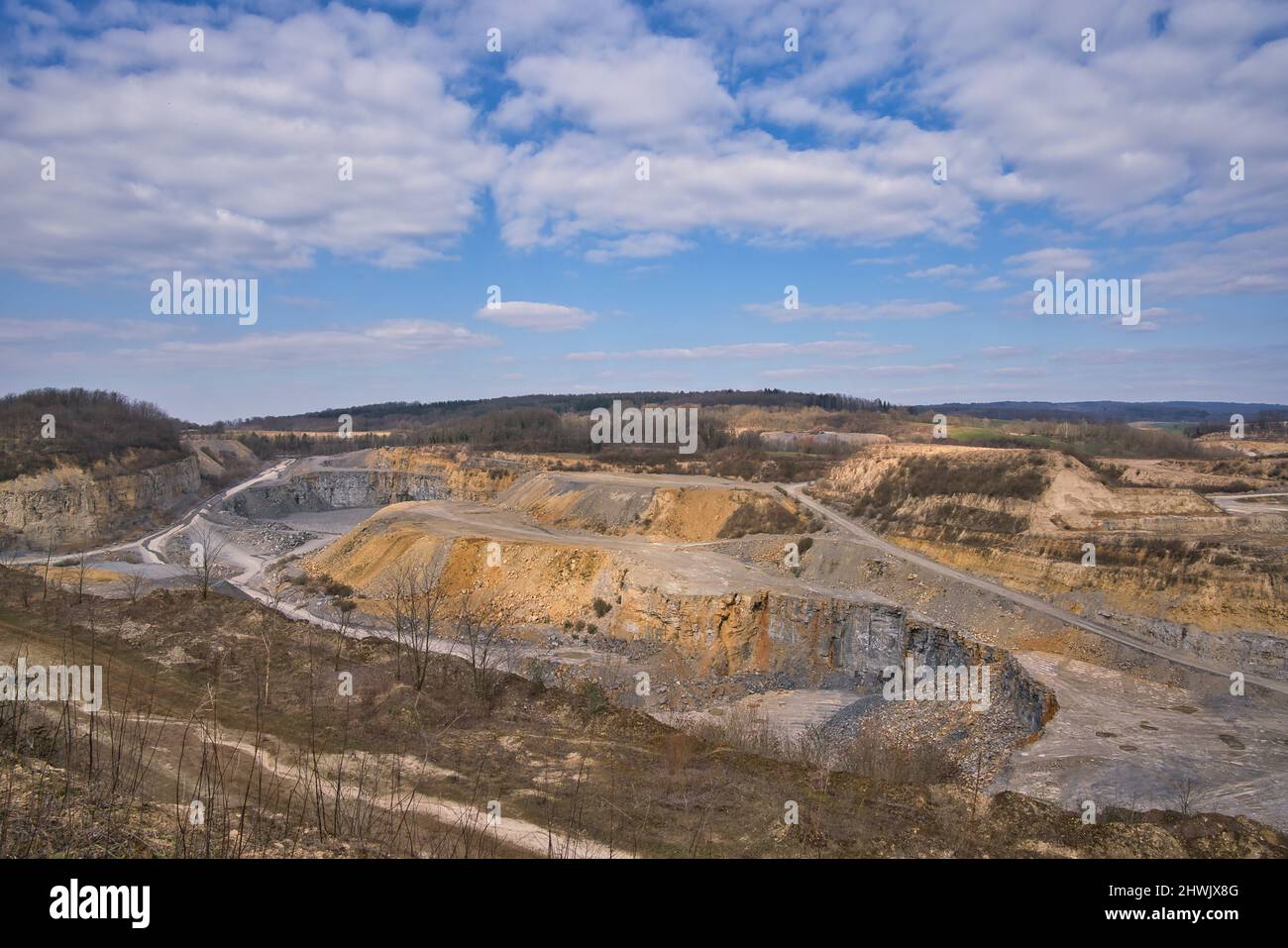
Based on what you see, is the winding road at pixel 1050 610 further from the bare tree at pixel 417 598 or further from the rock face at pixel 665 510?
the bare tree at pixel 417 598

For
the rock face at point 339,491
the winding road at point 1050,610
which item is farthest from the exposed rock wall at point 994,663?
the rock face at point 339,491

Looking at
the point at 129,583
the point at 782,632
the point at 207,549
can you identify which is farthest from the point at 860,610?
the point at 207,549

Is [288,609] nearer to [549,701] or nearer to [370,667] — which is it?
[370,667]

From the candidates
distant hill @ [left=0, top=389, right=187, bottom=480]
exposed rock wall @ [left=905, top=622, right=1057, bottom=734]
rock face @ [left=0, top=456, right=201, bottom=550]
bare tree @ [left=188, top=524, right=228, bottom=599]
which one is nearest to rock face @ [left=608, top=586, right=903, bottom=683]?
exposed rock wall @ [left=905, top=622, right=1057, bottom=734]

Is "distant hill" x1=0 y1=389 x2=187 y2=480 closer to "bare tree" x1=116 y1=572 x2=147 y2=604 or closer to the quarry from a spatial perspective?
the quarry
